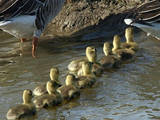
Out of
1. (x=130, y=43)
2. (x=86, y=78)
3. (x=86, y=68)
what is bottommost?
(x=86, y=78)

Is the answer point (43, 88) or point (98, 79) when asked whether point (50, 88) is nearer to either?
point (43, 88)

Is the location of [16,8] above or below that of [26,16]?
above

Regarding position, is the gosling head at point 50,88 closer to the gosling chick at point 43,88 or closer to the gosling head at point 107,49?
the gosling chick at point 43,88

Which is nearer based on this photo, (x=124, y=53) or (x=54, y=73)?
(x=54, y=73)

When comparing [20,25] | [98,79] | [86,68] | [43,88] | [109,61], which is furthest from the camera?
[20,25]

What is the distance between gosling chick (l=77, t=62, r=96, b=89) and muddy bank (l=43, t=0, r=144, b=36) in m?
2.38

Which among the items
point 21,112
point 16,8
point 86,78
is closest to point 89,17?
point 16,8

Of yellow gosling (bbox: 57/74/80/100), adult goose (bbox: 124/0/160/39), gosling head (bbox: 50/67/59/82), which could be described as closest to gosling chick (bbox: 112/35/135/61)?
adult goose (bbox: 124/0/160/39)

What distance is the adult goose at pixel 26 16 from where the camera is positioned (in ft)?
25.2

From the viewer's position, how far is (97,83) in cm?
636

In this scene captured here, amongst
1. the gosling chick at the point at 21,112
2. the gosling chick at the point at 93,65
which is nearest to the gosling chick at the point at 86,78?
the gosling chick at the point at 93,65

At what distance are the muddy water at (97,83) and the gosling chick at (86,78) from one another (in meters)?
0.10

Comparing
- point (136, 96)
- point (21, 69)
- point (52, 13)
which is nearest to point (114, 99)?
point (136, 96)

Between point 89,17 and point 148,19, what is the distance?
1.95 m
